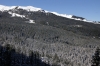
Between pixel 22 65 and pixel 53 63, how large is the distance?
3713cm

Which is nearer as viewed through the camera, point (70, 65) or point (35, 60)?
point (35, 60)

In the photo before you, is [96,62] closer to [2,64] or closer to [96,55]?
[96,55]

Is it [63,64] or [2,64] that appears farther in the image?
[63,64]

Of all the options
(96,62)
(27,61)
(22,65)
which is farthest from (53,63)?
(96,62)

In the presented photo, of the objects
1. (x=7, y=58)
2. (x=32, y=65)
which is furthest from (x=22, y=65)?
(x=7, y=58)

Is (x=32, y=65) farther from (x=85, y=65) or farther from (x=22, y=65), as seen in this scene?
(x=85, y=65)

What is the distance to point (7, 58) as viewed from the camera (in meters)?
88.1

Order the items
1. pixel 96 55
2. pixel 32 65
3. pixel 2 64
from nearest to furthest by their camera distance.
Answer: pixel 96 55
pixel 2 64
pixel 32 65

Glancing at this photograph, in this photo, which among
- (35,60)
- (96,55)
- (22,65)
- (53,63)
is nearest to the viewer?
(96,55)

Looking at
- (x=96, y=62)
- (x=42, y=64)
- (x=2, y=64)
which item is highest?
(x=96, y=62)

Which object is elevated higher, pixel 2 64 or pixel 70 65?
pixel 2 64

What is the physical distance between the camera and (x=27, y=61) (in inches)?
5153

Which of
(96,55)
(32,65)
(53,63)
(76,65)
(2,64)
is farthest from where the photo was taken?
(76,65)

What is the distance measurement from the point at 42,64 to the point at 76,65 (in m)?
42.1
